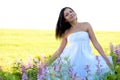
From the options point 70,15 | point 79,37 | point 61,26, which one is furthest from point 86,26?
point 61,26

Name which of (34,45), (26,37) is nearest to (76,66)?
(34,45)

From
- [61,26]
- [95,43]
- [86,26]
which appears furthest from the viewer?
[61,26]

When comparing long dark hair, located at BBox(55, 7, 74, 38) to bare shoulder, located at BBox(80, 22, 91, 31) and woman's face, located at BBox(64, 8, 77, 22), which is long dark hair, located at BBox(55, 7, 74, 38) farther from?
bare shoulder, located at BBox(80, 22, 91, 31)

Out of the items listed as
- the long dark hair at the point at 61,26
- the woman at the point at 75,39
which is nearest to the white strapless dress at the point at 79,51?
the woman at the point at 75,39

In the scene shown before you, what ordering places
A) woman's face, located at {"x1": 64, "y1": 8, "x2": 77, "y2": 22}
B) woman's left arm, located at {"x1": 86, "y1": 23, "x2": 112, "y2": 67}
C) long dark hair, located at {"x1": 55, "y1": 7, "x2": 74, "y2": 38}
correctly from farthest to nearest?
long dark hair, located at {"x1": 55, "y1": 7, "x2": 74, "y2": 38}
woman's face, located at {"x1": 64, "y1": 8, "x2": 77, "y2": 22}
woman's left arm, located at {"x1": 86, "y1": 23, "x2": 112, "y2": 67}

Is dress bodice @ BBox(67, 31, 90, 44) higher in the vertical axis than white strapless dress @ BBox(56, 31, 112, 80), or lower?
higher

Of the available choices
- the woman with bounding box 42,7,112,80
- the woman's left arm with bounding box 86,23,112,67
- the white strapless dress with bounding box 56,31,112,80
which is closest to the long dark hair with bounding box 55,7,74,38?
the woman with bounding box 42,7,112,80

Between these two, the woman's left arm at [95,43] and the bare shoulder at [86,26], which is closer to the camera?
the woman's left arm at [95,43]

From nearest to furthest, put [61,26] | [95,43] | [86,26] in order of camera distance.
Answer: [95,43], [86,26], [61,26]

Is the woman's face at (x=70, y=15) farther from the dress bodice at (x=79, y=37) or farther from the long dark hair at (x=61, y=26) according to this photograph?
the dress bodice at (x=79, y=37)

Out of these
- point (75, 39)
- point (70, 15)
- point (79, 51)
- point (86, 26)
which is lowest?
point (79, 51)

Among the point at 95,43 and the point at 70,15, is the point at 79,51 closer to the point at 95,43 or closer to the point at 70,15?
the point at 95,43

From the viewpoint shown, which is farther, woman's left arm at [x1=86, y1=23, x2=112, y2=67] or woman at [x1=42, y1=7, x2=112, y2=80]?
woman at [x1=42, y1=7, x2=112, y2=80]

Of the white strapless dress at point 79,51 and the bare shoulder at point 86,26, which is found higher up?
the bare shoulder at point 86,26
